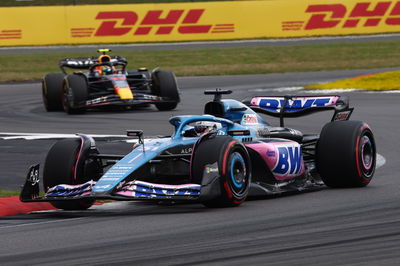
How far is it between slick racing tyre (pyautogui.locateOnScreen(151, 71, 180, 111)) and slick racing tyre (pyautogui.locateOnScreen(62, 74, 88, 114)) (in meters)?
1.68

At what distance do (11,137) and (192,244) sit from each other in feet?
33.1

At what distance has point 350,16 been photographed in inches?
1711

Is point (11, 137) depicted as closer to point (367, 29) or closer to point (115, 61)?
point (115, 61)

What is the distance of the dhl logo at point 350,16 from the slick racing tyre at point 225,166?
33.5m

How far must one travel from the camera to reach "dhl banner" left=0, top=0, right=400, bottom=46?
4053 centimetres

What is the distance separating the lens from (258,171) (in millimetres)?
10375

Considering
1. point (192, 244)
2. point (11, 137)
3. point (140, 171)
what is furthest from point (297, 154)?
point (11, 137)

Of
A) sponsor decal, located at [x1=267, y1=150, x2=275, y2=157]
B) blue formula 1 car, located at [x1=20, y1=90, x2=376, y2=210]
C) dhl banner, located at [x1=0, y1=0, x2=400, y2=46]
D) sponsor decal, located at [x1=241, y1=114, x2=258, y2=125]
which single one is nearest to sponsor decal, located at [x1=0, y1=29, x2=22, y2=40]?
dhl banner, located at [x1=0, y1=0, x2=400, y2=46]

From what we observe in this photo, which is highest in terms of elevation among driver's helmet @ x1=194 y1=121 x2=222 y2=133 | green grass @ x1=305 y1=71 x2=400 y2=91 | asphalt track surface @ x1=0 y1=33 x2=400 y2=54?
asphalt track surface @ x1=0 y1=33 x2=400 y2=54

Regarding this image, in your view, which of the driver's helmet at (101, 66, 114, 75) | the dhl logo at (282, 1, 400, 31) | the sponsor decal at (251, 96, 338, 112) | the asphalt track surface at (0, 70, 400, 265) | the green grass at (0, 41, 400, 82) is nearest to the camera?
the asphalt track surface at (0, 70, 400, 265)

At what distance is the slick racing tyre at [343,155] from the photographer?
10.6m

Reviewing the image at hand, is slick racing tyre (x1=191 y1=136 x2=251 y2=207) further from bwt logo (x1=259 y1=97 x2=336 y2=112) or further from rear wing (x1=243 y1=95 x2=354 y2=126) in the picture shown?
bwt logo (x1=259 y1=97 x2=336 y2=112)

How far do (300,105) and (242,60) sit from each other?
25.1 m

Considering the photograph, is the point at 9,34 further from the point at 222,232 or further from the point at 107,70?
the point at 222,232
